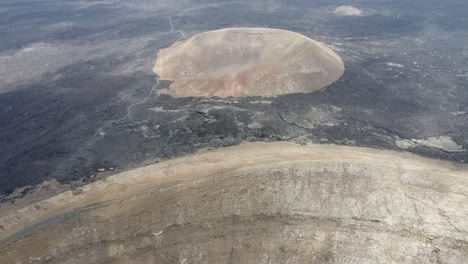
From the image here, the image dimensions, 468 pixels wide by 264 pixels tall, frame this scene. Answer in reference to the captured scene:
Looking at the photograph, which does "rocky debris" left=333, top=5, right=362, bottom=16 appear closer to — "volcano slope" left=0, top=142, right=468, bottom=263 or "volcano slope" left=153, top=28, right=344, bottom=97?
"volcano slope" left=153, top=28, right=344, bottom=97

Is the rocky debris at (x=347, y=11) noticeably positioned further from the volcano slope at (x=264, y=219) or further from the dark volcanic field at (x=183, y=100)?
the volcano slope at (x=264, y=219)

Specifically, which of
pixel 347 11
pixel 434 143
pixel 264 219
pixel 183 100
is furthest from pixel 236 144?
pixel 347 11

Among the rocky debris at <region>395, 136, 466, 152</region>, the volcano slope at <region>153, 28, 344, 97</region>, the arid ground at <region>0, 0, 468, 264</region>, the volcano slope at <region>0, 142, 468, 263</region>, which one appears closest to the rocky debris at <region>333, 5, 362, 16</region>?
the arid ground at <region>0, 0, 468, 264</region>

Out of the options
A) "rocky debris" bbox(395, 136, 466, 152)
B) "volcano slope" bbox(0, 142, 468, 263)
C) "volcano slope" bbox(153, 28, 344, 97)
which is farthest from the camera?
"volcano slope" bbox(153, 28, 344, 97)

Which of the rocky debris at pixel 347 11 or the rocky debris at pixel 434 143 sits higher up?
the rocky debris at pixel 347 11

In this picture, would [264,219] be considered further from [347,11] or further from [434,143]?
[347,11]

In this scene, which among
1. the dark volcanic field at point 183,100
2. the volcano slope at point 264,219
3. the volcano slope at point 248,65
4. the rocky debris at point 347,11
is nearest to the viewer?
the volcano slope at point 264,219

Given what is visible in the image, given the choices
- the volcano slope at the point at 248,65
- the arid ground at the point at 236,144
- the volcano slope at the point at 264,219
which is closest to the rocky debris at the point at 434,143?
the arid ground at the point at 236,144

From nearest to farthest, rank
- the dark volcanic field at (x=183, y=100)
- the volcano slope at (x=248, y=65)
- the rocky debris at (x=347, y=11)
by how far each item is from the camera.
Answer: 1. the dark volcanic field at (x=183, y=100)
2. the volcano slope at (x=248, y=65)
3. the rocky debris at (x=347, y=11)
